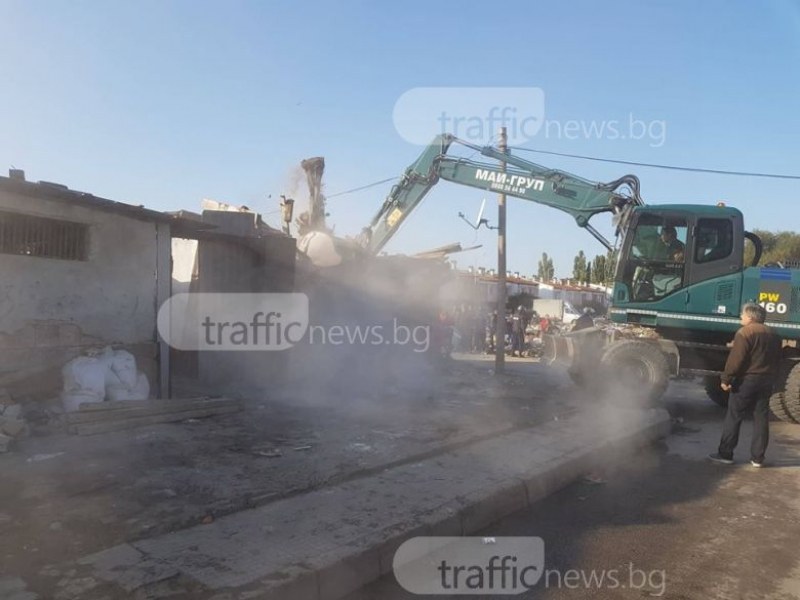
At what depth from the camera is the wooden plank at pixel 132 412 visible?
636 centimetres

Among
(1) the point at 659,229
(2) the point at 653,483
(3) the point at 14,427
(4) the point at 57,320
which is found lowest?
(2) the point at 653,483

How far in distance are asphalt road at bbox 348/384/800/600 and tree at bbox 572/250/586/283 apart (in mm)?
56198

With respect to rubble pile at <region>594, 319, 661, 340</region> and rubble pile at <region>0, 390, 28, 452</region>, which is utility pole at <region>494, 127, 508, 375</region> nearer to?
rubble pile at <region>594, 319, 661, 340</region>

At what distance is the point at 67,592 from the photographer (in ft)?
10.0

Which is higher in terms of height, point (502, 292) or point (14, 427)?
point (502, 292)

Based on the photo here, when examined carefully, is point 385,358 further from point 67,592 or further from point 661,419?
point 67,592

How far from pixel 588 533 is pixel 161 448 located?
13.7 ft

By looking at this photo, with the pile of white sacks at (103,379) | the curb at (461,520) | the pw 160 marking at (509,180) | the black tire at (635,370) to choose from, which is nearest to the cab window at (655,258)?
the black tire at (635,370)

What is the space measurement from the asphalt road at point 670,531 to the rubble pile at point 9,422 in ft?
13.6

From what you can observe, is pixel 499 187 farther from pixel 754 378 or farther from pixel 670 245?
pixel 754 378

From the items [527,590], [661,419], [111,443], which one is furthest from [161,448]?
[661,419]

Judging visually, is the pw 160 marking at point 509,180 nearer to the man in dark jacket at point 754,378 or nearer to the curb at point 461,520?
the man in dark jacket at point 754,378

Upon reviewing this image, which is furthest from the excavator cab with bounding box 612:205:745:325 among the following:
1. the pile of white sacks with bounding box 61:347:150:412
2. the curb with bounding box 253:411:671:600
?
the pile of white sacks with bounding box 61:347:150:412

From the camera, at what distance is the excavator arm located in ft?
35.5
